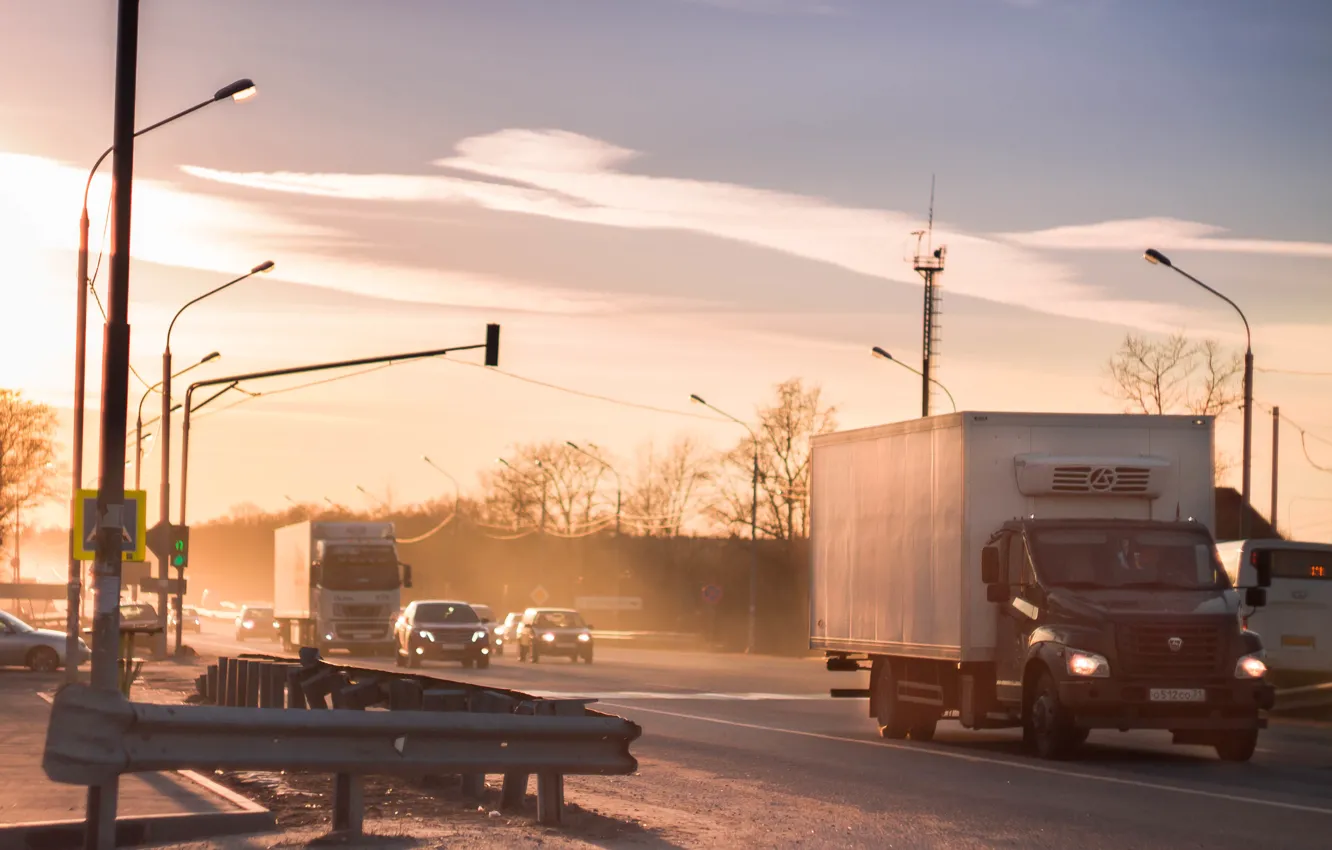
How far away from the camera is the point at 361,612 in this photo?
53375mm

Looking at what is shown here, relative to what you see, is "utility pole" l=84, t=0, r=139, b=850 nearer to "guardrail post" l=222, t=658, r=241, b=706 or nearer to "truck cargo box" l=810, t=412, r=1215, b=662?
"truck cargo box" l=810, t=412, r=1215, b=662

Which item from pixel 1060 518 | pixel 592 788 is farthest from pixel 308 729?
pixel 1060 518

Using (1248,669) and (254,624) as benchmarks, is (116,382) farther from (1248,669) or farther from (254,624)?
(254,624)

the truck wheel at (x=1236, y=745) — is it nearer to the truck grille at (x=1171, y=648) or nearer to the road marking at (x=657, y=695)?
the truck grille at (x=1171, y=648)

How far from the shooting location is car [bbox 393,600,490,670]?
4519cm

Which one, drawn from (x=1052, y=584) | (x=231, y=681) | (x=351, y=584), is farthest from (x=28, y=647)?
(x=1052, y=584)

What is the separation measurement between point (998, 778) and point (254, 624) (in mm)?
72437

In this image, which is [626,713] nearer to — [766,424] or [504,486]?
[766,424]

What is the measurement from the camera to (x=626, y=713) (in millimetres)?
25484

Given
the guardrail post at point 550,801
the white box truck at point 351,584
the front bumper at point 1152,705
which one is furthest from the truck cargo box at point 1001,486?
A: the white box truck at point 351,584

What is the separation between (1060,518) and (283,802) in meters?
8.84

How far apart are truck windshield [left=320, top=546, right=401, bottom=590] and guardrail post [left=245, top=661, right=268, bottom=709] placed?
106 ft

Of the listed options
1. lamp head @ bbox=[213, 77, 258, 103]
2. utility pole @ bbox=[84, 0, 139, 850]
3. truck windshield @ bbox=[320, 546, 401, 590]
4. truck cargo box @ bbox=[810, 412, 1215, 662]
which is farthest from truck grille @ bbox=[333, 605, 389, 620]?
utility pole @ bbox=[84, 0, 139, 850]

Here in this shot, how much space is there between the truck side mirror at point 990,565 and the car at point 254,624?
69.3 metres
